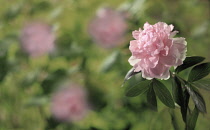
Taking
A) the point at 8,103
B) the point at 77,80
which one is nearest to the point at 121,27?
the point at 77,80

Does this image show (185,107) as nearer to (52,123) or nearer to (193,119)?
(193,119)

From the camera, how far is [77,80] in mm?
1082

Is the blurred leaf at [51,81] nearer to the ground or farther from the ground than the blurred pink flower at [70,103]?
farther from the ground

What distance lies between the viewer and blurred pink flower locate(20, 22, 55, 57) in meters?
1.09

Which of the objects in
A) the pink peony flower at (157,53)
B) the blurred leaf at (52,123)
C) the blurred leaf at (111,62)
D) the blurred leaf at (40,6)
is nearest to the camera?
the pink peony flower at (157,53)

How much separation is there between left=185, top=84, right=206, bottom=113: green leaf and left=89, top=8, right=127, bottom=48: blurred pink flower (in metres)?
0.54

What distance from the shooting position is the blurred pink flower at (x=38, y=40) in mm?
1093

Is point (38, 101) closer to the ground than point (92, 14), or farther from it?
closer to the ground

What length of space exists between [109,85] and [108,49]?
0.10m

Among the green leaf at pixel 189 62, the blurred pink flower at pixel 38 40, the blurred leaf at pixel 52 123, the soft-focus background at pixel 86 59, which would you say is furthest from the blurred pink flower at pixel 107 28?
the green leaf at pixel 189 62

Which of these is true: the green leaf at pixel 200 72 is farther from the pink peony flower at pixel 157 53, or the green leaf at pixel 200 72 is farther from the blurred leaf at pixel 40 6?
the blurred leaf at pixel 40 6

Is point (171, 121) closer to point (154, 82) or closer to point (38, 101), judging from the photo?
point (154, 82)

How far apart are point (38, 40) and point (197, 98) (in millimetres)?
767

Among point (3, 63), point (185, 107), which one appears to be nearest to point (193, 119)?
point (185, 107)
